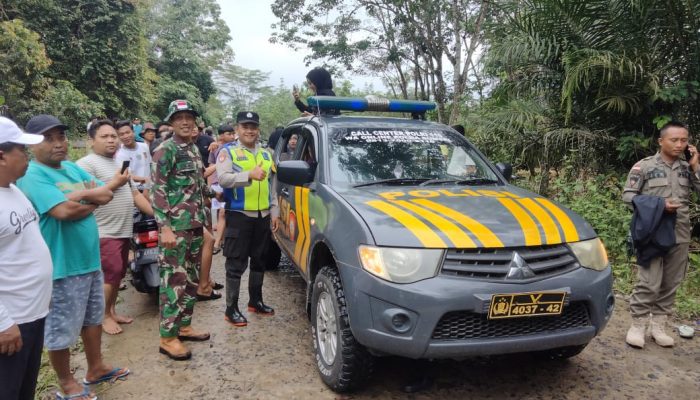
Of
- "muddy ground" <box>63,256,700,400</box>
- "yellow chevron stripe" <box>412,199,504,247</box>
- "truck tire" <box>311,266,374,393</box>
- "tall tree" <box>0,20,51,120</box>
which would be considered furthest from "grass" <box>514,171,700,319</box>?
"tall tree" <box>0,20,51,120</box>

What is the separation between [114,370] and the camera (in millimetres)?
3188

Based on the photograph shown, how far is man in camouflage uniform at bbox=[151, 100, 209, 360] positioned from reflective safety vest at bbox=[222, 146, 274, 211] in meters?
0.36

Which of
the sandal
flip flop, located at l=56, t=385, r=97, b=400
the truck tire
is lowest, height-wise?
the sandal

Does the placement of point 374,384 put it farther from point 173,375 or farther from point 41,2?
point 41,2

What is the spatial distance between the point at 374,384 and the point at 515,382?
37.6 inches

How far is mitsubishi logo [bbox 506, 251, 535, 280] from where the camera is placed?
8.24ft

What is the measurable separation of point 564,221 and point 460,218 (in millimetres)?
718

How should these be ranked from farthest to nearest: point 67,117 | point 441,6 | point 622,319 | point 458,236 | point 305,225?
point 67,117 → point 441,6 → point 622,319 → point 305,225 → point 458,236

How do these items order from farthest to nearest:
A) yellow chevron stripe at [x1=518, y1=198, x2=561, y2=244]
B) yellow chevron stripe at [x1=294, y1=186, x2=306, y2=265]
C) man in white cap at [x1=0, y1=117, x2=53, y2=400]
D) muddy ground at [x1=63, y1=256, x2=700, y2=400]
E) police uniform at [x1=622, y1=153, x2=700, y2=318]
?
1. yellow chevron stripe at [x1=294, y1=186, x2=306, y2=265]
2. police uniform at [x1=622, y1=153, x2=700, y2=318]
3. muddy ground at [x1=63, y1=256, x2=700, y2=400]
4. yellow chevron stripe at [x1=518, y1=198, x2=561, y2=244]
5. man in white cap at [x1=0, y1=117, x2=53, y2=400]

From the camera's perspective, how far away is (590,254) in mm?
2809

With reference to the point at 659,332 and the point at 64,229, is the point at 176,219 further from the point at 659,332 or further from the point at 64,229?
the point at 659,332

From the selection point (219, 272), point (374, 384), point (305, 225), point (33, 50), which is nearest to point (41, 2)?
point (33, 50)

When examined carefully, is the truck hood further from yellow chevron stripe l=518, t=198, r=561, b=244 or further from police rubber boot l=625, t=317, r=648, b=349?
police rubber boot l=625, t=317, r=648, b=349

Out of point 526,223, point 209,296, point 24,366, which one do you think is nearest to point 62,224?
point 24,366
